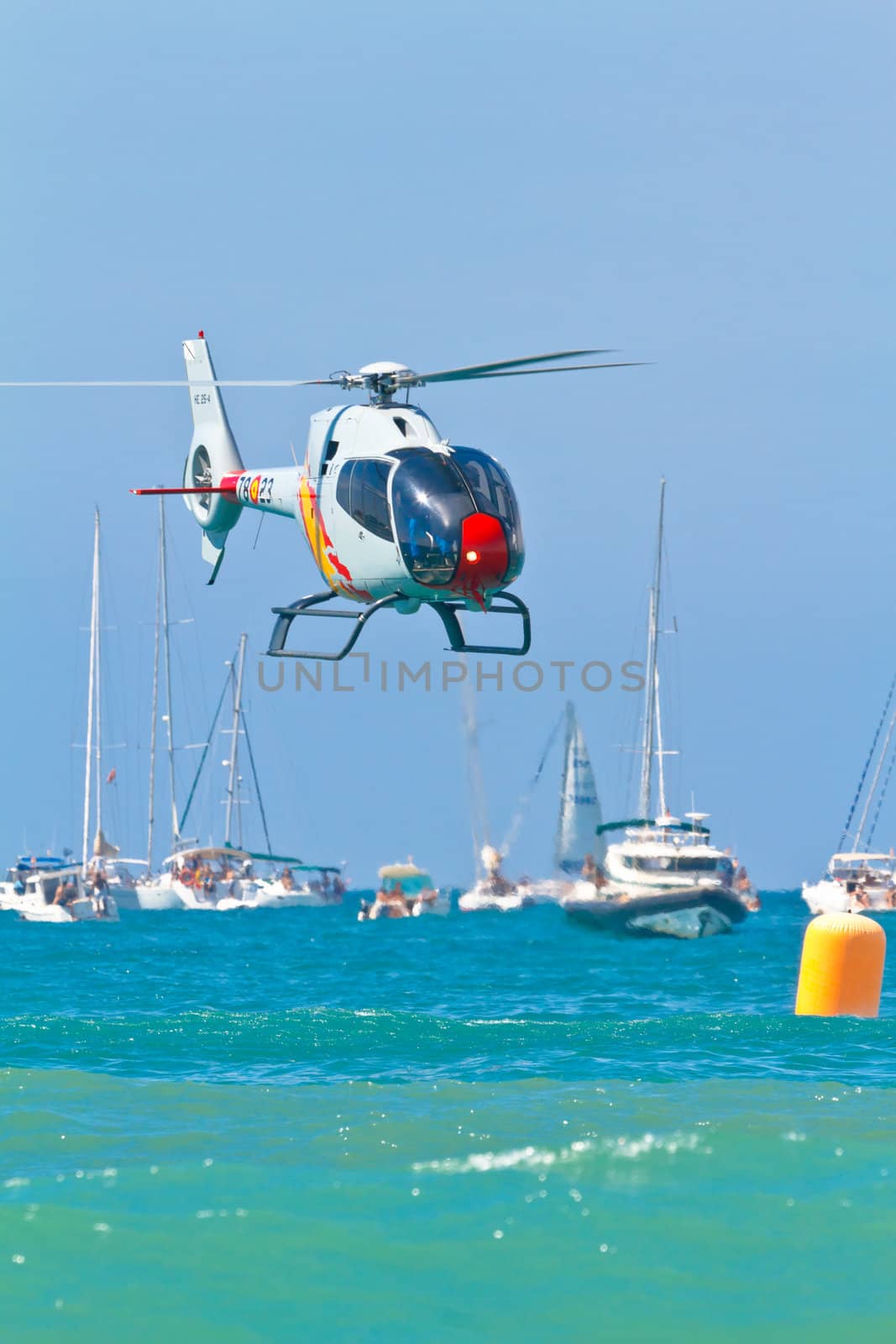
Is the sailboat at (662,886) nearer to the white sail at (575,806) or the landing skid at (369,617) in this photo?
the white sail at (575,806)

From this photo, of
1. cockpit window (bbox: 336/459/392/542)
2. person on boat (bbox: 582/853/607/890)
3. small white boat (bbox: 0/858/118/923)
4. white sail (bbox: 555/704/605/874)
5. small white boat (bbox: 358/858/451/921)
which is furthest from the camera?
small white boat (bbox: 358/858/451/921)

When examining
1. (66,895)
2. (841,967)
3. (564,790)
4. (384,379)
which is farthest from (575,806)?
(384,379)

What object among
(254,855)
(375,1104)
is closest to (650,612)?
(254,855)

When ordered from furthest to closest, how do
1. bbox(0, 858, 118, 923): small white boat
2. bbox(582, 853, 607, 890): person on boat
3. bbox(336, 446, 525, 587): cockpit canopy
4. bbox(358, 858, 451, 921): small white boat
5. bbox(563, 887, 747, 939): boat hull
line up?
bbox(358, 858, 451, 921): small white boat
bbox(0, 858, 118, 923): small white boat
bbox(582, 853, 607, 890): person on boat
bbox(563, 887, 747, 939): boat hull
bbox(336, 446, 525, 587): cockpit canopy

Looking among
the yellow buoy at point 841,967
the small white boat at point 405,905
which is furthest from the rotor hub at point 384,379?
the small white boat at point 405,905

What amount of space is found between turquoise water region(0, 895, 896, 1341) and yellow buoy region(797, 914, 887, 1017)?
0.28 metres

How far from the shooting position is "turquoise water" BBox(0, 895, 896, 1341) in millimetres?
10750

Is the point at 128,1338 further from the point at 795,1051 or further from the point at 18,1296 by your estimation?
the point at 795,1051

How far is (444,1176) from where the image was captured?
44.7ft

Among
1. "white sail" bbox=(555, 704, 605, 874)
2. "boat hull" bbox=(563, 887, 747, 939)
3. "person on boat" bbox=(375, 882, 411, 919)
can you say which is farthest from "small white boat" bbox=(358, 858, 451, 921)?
"boat hull" bbox=(563, 887, 747, 939)

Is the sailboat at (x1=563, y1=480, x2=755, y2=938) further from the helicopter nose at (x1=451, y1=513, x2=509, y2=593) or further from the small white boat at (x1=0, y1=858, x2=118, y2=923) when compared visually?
the helicopter nose at (x1=451, y1=513, x2=509, y2=593)

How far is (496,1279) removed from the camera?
11.2 m

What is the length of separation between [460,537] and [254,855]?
234 feet

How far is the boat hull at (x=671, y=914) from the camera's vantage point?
58.2 m
